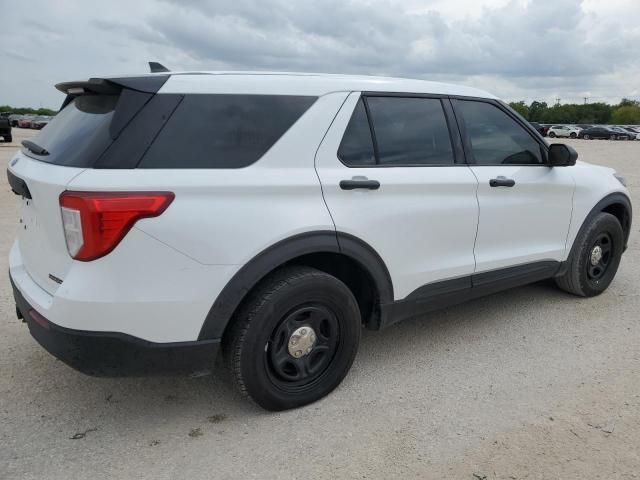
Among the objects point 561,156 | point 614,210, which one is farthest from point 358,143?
point 614,210

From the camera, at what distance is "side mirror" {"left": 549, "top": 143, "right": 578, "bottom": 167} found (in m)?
3.88

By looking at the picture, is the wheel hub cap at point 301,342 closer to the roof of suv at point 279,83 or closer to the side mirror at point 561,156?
the roof of suv at point 279,83

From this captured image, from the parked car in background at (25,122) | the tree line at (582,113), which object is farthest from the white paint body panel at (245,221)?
the tree line at (582,113)

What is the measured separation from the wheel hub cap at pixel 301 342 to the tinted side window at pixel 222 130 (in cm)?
91

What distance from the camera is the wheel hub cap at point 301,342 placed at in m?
2.78

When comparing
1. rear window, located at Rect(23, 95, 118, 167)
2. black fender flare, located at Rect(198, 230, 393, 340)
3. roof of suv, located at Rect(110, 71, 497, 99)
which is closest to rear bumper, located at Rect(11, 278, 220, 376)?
black fender flare, located at Rect(198, 230, 393, 340)

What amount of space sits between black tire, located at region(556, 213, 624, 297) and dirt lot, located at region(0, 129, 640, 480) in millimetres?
697

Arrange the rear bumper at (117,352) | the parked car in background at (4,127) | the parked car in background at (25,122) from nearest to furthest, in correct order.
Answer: the rear bumper at (117,352), the parked car in background at (4,127), the parked car in background at (25,122)

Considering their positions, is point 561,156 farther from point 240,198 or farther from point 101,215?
point 101,215

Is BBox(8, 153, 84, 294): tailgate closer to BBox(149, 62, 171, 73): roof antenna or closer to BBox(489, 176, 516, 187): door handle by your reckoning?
BBox(149, 62, 171, 73): roof antenna

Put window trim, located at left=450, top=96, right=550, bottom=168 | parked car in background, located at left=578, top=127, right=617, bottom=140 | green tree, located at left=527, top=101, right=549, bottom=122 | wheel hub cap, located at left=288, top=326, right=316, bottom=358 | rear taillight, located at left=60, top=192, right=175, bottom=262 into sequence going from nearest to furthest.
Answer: rear taillight, located at left=60, top=192, right=175, bottom=262
wheel hub cap, located at left=288, top=326, right=316, bottom=358
window trim, located at left=450, top=96, right=550, bottom=168
parked car in background, located at left=578, top=127, right=617, bottom=140
green tree, located at left=527, top=101, right=549, bottom=122

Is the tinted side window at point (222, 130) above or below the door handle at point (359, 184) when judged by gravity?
above

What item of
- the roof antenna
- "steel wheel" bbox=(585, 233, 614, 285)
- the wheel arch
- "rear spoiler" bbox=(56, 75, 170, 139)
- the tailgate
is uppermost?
the roof antenna

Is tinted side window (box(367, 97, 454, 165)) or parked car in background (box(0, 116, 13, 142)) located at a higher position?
tinted side window (box(367, 97, 454, 165))
